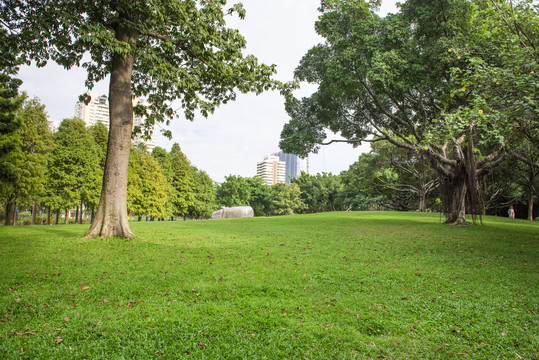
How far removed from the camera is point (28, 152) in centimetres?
2125

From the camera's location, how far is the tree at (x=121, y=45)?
8453 mm

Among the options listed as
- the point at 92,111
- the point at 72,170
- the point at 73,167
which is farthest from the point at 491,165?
the point at 92,111

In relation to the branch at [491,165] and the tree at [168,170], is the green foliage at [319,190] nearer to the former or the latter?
the tree at [168,170]

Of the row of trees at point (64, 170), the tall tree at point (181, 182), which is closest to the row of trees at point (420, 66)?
the row of trees at point (64, 170)

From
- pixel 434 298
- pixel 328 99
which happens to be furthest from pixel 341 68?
pixel 434 298

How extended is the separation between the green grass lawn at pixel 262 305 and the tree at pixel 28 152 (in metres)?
15.8

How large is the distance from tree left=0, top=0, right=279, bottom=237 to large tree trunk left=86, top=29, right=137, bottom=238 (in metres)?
0.03

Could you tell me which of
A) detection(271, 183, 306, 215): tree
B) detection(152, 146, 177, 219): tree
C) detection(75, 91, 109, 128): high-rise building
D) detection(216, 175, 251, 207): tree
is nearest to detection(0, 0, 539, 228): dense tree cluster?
detection(152, 146, 177, 219): tree

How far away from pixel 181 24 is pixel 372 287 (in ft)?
31.2

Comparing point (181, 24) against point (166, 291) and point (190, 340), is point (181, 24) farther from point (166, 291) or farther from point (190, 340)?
point (190, 340)

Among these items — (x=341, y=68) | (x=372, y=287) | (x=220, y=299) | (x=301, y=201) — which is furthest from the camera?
(x=301, y=201)

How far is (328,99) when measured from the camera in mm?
19266

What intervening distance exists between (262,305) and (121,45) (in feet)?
27.3

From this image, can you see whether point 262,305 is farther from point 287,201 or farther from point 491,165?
point 287,201
